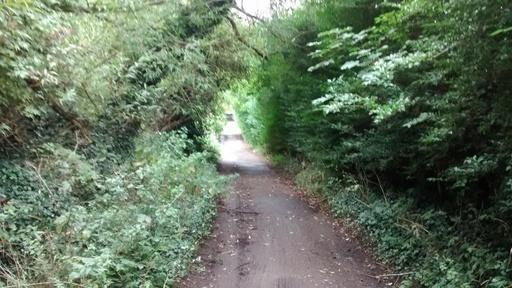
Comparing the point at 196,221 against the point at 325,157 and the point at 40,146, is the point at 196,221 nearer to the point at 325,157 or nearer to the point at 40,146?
the point at 40,146

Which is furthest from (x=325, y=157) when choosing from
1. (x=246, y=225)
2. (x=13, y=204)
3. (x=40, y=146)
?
(x=13, y=204)

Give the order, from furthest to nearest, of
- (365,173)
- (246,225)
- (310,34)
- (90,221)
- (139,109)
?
(310,34) → (139,109) → (365,173) → (246,225) → (90,221)

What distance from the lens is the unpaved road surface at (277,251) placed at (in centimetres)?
604

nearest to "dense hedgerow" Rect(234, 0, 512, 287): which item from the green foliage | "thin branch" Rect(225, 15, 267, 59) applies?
"thin branch" Rect(225, 15, 267, 59)

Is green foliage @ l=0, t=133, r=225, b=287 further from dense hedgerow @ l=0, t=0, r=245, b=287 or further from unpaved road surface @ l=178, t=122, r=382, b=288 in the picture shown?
unpaved road surface @ l=178, t=122, r=382, b=288

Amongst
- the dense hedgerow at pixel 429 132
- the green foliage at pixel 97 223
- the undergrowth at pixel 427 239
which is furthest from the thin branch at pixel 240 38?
the undergrowth at pixel 427 239

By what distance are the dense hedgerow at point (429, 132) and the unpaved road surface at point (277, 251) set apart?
1.90 ft

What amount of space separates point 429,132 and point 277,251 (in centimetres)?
306

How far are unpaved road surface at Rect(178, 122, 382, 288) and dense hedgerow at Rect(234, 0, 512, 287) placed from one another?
58 cm

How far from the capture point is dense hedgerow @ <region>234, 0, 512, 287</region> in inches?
185

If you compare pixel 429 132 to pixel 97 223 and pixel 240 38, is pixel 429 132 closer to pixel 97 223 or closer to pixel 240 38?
pixel 97 223

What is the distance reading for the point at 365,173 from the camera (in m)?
9.41

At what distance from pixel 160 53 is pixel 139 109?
1.44 meters

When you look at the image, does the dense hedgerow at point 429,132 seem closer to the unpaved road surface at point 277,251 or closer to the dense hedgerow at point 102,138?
the unpaved road surface at point 277,251
